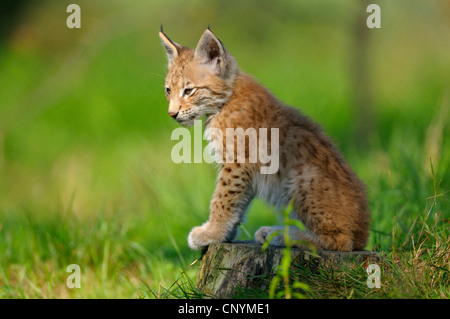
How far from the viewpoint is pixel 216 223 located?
445 cm

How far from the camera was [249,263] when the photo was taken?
4109 millimetres

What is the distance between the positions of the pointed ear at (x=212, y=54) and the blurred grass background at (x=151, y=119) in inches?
18.6

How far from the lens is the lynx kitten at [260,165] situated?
419 cm

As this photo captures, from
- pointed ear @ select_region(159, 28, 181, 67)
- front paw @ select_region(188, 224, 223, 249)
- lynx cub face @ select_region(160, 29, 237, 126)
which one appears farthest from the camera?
pointed ear @ select_region(159, 28, 181, 67)

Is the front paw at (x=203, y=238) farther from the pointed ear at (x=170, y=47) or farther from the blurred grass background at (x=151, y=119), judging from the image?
the pointed ear at (x=170, y=47)

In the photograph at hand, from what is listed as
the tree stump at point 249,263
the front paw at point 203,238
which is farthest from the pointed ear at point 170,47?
the tree stump at point 249,263

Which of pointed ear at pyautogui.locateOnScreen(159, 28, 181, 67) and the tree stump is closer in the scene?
the tree stump

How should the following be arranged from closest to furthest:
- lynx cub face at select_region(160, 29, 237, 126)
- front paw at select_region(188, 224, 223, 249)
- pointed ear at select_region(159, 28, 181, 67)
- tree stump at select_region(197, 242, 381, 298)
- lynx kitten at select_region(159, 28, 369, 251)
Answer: tree stump at select_region(197, 242, 381, 298) < lynx kitten at select_region(159, 28, 369, 251) < front paw at select_region(188, 224, 223, 249) < lynx cub face at select_region(160, 29, 237, 126) < pointed ear at select_region(159, 28, 181, 67)

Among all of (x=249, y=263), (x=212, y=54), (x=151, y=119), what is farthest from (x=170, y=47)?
(x=151, y=119)

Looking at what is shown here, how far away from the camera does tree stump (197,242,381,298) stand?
13.1 ft

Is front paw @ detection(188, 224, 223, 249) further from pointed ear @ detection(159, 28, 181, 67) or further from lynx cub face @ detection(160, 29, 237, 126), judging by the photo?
pointed ear @ detection(159, 28, 181, 67)

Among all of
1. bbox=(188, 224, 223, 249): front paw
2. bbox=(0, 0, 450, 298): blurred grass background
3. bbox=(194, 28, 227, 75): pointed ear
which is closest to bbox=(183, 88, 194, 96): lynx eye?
bbox=(194, 28, 227, 75): pointed ear

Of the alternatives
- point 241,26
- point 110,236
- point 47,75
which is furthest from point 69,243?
point 47,75
